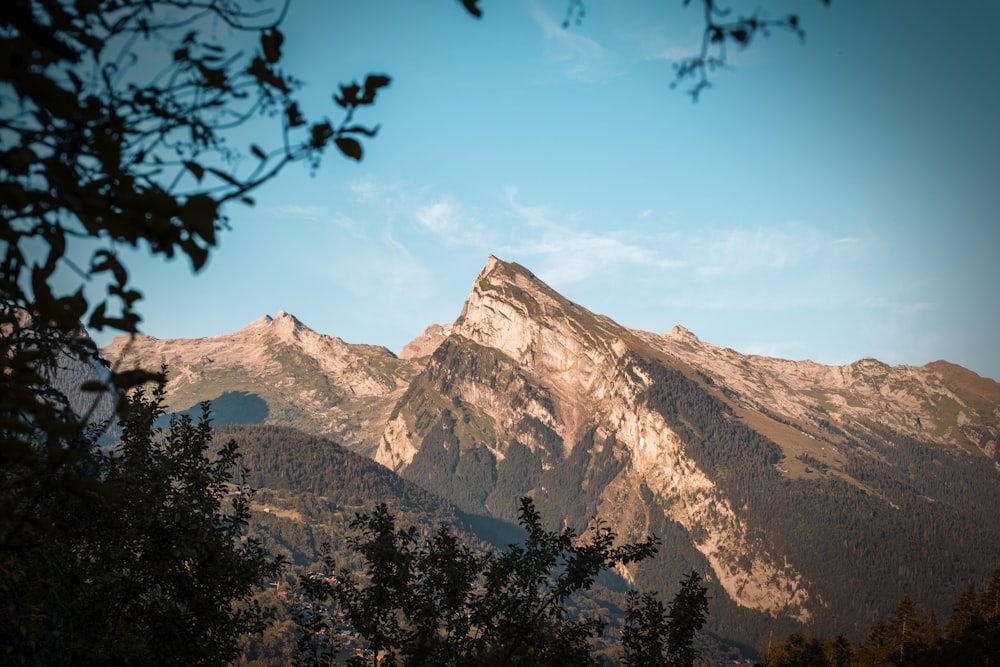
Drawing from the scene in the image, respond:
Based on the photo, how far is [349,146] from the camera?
14.7 feet

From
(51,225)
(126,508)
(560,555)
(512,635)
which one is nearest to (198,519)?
(126,508)

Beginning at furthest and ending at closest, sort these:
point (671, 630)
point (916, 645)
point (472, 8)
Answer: point (916, 645), point (671, 630), point (472, 8)

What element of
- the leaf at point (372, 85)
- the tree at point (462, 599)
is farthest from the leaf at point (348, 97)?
the tree at point (462, 599)

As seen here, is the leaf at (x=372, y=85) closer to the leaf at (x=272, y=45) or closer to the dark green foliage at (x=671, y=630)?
the leaf at (x=272, y=45)

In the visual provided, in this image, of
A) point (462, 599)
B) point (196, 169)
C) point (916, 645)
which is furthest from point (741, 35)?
point (916, 645)

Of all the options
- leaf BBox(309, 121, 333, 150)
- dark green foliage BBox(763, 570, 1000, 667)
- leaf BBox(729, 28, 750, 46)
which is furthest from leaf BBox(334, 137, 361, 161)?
dark green foliage BBox(763, 570, 1000, 667)

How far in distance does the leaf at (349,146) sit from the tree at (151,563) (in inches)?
306

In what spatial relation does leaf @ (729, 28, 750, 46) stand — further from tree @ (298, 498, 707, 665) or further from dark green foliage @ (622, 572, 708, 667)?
dark green foliage @ (622, 572, 708, 667)

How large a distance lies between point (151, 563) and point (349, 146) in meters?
12.5

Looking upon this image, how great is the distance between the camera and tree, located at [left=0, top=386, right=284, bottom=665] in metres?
11.8

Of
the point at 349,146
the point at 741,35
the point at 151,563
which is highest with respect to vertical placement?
the point at 741,35

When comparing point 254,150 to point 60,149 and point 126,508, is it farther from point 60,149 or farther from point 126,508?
point 126,508

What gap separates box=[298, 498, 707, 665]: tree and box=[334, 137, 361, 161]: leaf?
432 inches

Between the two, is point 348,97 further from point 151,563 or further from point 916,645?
point 916,645
